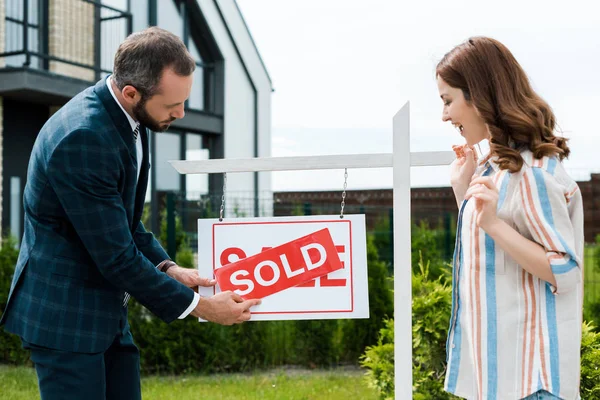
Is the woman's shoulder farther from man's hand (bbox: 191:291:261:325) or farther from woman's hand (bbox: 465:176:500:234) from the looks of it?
man's hand (bbox: 191:291:261:325)

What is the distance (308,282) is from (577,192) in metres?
0.95

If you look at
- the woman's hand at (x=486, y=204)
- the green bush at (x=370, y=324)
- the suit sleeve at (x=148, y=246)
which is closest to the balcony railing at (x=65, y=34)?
the green bush at (x=370, y=324)

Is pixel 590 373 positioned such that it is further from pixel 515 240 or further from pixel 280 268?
pixel 515 240

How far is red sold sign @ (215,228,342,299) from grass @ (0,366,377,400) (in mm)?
2896

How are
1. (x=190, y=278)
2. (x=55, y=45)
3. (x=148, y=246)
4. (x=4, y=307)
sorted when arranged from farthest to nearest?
(x=55, y=45) → (x=4, y=307) → (x=148, y=246) → (x=190, y=278)

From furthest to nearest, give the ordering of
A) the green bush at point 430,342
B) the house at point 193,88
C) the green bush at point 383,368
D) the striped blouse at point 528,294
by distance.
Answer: the house at point 193,88
the green bush at point 383,368
the green bush at point 430,342
the striped blouse at point 528,294

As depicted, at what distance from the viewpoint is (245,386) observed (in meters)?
5.51

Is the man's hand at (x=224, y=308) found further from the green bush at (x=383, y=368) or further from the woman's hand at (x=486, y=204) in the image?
the green bush at (x=383, y=368)

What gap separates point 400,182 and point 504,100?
587 mm

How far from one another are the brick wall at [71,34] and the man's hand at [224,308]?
31.4 feet

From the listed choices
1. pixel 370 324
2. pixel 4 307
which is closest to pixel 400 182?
pixel 370 324

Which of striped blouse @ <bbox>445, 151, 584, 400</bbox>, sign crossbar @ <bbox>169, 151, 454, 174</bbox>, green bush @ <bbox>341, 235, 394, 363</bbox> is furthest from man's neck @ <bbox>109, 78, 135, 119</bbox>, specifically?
green bush @ <bbox>341, 235, 394, 363</bbox>

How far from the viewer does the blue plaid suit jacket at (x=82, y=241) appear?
2.05 meters

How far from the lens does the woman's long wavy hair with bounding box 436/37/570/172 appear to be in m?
1.78
